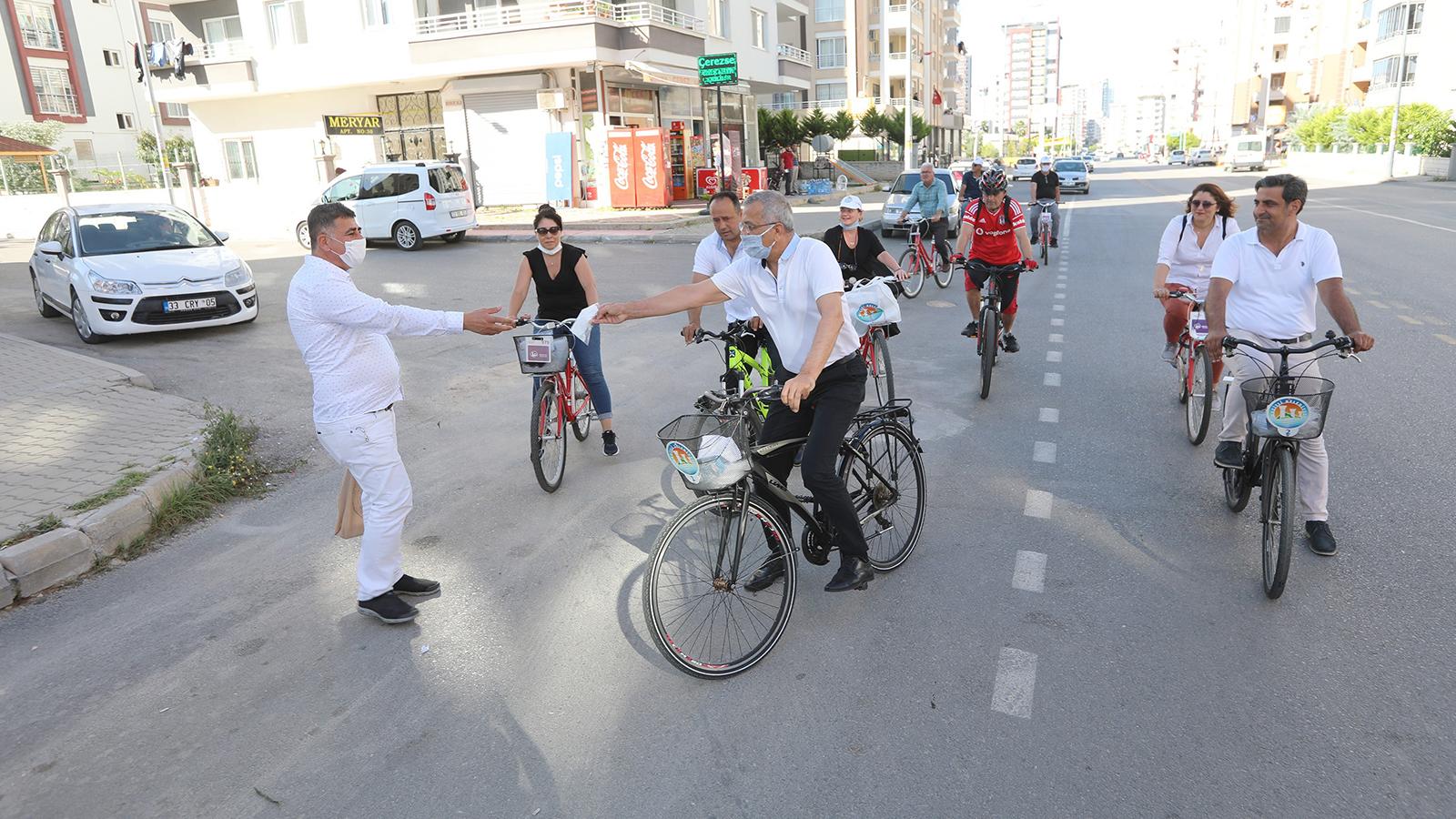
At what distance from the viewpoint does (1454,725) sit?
3.37m

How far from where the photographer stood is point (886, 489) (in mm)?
4805

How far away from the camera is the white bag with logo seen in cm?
659

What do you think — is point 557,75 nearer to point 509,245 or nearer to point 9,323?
point 509,245

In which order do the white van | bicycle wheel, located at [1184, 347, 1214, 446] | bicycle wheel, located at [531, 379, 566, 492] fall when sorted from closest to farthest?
bicycle wheel, located at [531, 379, 566, 492]
bicycle wheel, located at [1184, 347, 1214, 446]
the white van

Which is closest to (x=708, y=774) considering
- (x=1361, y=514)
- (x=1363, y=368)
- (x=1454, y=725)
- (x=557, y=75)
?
(x=1454, y=725)

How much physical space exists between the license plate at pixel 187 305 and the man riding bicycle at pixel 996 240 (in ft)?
29.4

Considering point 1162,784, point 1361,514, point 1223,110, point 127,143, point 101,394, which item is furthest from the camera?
point 1223,110

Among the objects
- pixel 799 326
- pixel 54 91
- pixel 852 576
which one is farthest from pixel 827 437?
pixel 54 91

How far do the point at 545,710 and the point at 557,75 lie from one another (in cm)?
2832

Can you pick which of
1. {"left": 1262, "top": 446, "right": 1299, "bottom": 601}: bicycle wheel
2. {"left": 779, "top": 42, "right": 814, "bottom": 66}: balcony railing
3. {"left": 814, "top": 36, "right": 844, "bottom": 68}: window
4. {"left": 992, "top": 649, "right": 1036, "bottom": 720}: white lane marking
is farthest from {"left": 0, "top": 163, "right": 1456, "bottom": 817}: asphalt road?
{"left": 814, "top": 36, "right": 844, "bottom": 68}: window

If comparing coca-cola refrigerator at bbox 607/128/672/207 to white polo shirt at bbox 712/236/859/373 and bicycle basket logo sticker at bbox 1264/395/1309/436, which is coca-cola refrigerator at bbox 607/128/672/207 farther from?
bicycle basket logo sticker at bbox 1264/395/1309/436

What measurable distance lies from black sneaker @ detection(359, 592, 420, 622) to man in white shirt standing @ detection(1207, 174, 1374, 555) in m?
4.35

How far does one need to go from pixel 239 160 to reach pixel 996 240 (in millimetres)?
36642

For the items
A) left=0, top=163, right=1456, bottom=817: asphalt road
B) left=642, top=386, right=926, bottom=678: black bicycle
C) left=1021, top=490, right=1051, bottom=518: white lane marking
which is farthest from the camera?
left=1021, top=490, right=1051, bottom=518: white lane marking
